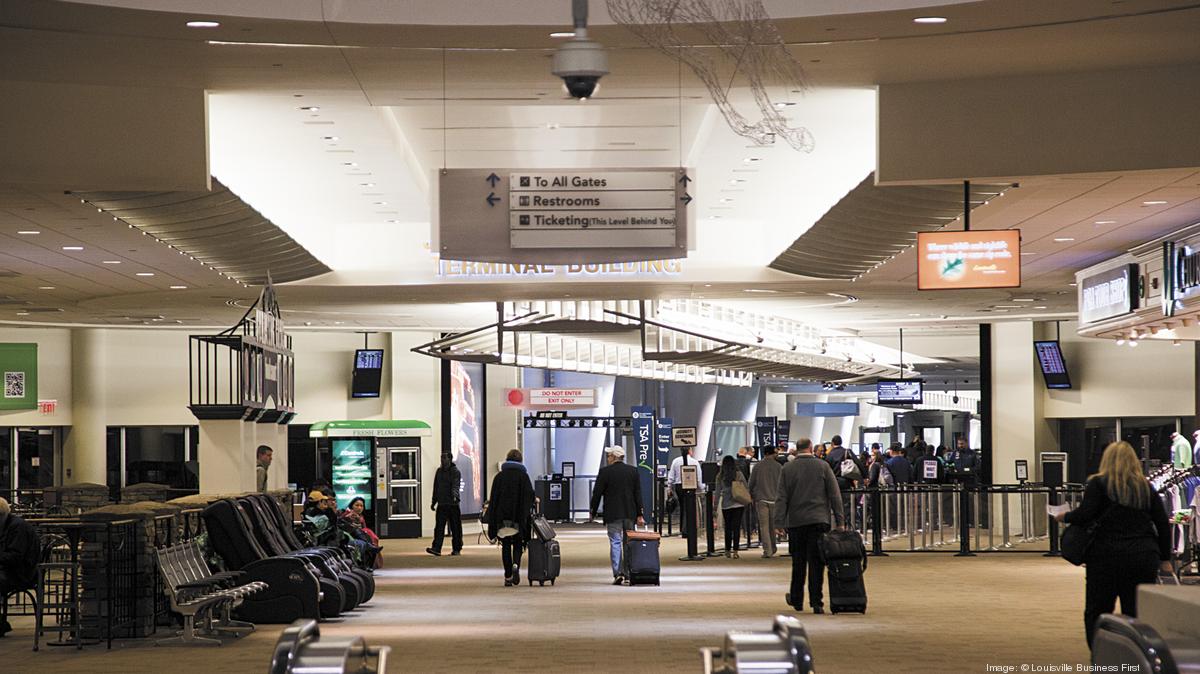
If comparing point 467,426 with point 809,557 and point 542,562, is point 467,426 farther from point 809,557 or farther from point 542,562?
point 809,557

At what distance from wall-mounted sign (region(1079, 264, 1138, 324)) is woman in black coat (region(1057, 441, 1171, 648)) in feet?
25.0

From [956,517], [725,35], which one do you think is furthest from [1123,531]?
[956,517]

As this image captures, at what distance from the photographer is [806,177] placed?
16.8 m

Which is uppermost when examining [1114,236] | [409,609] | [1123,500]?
[1114,236]

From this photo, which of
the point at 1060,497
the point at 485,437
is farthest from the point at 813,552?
the point at 485,437

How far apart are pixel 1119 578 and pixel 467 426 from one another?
2175cm

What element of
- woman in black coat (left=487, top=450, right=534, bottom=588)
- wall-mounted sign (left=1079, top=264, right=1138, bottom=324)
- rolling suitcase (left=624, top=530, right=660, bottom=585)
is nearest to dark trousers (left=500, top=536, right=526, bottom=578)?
woman in black coat (left=487, top=450, right=534, bottom=588)

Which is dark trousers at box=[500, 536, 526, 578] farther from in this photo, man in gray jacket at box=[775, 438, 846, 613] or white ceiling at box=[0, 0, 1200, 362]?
man in gray jacket at box=[775, 438, 846, 613]

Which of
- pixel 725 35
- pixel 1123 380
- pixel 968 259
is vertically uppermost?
pixel 725 35

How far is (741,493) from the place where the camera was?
20.1 metres

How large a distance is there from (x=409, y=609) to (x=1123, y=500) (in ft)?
23.1

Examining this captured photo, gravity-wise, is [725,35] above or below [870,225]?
above

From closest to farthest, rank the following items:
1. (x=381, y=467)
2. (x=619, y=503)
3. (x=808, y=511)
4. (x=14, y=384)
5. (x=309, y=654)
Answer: (x=309, y=654) → (x=808, y=511) → (x=619, y=503) → (x=14, y=384) → (x=381, y=467)

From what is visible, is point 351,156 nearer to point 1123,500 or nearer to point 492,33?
point 492,33
